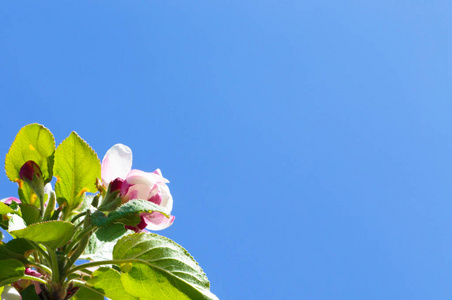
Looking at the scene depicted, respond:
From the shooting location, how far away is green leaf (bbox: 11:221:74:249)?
30.2 inches

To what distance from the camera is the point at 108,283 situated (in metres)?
0.91

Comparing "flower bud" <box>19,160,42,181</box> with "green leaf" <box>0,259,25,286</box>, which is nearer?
"green leaf" <box>0,259,25,286</box>

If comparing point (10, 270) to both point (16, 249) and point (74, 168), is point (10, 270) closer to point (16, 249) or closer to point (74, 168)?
point (16, 249)

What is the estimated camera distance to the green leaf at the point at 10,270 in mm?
855

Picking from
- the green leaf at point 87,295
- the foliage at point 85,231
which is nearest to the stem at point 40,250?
the foliage at point 85,231

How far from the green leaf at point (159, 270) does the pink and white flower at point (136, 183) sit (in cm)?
5

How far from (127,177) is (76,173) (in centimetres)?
11

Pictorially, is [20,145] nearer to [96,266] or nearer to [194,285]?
[96,266]

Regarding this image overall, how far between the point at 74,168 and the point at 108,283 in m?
0.23

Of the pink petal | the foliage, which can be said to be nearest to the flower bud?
the foliage

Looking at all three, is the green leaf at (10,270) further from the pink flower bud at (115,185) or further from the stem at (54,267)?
the pink flower bud at (115,185)

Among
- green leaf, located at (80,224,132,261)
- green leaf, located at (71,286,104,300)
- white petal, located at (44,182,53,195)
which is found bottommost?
green leaf, located at (71,286,104,300)

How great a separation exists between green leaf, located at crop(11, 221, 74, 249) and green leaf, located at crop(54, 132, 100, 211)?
167 millimetres

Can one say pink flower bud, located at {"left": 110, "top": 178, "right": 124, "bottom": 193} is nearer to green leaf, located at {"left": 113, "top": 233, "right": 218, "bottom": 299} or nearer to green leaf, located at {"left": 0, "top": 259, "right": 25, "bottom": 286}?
green leaf, located at {"left": 113, "top": 233, "right": 218, "bottom": 299}
